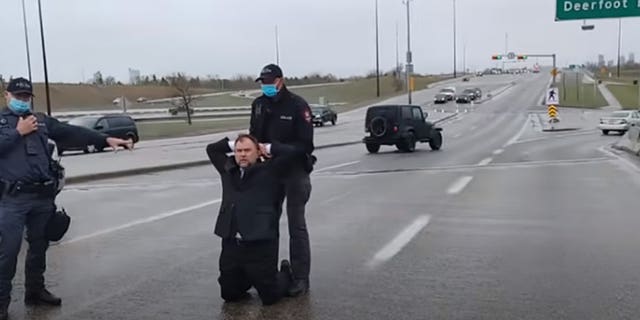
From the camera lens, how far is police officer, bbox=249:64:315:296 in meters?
5.74

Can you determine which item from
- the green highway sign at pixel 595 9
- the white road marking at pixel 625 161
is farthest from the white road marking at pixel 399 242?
the green highway sign at pixel 595 9

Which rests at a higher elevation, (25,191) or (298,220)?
(25,191)

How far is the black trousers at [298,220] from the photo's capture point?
19.3ft

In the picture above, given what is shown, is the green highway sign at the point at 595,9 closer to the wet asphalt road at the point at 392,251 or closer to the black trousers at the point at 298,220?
the wet asphalt road at the point at 392,251

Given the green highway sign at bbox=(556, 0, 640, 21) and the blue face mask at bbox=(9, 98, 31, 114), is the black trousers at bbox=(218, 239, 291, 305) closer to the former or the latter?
the blue face mask at bbox=(9, 98, 31, 114)

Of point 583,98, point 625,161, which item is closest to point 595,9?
point 625,161

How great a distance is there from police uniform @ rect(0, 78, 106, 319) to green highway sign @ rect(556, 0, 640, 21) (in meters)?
20.8

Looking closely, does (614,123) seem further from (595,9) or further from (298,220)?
(298,220)

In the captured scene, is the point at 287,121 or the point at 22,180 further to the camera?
the point at 287,121

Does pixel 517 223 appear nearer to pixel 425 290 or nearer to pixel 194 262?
pixel 425 290

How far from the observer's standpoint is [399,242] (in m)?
8.31

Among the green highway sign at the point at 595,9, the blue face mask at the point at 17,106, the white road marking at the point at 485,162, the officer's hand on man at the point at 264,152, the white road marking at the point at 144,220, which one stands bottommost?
the white road marking at the point at 485,162

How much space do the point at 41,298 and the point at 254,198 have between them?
6.28 feet

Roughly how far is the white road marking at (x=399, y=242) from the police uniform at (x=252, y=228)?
1.63 meters
